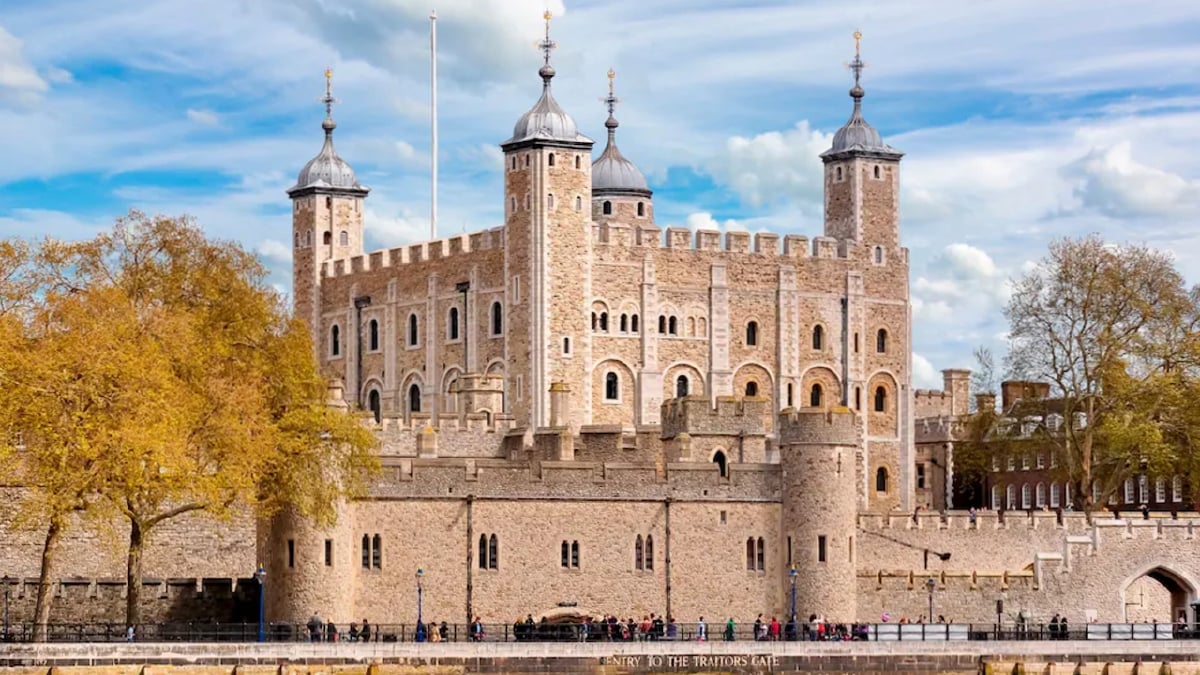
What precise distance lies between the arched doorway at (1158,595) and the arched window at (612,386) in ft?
82.0

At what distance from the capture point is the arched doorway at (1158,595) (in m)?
77.2

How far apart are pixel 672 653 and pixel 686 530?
6.99 meters

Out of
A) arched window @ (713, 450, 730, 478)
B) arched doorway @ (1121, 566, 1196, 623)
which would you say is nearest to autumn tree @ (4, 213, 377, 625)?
arched window @ (713, 450, 730, 478)

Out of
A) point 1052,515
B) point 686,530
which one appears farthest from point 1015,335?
point 686,530

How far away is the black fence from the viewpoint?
2494 inches

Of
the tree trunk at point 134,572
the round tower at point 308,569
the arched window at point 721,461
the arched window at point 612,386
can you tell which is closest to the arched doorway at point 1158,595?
the arched window at point 721,461

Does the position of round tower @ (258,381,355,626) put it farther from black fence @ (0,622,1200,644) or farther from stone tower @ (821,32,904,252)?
stone tower @ (821,32,904,252)

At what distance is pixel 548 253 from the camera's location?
96.8 m

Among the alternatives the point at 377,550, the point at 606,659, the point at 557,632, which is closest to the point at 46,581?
the point at 377,550

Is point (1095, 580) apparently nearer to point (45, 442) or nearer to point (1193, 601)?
point (1193, 601)

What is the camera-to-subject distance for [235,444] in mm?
65062

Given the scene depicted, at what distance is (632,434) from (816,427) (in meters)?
10.9

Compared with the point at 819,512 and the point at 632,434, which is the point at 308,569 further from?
the point at 632,434

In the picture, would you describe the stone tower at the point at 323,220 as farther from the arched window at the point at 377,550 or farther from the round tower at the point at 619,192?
the arched window at the point at 377,550
